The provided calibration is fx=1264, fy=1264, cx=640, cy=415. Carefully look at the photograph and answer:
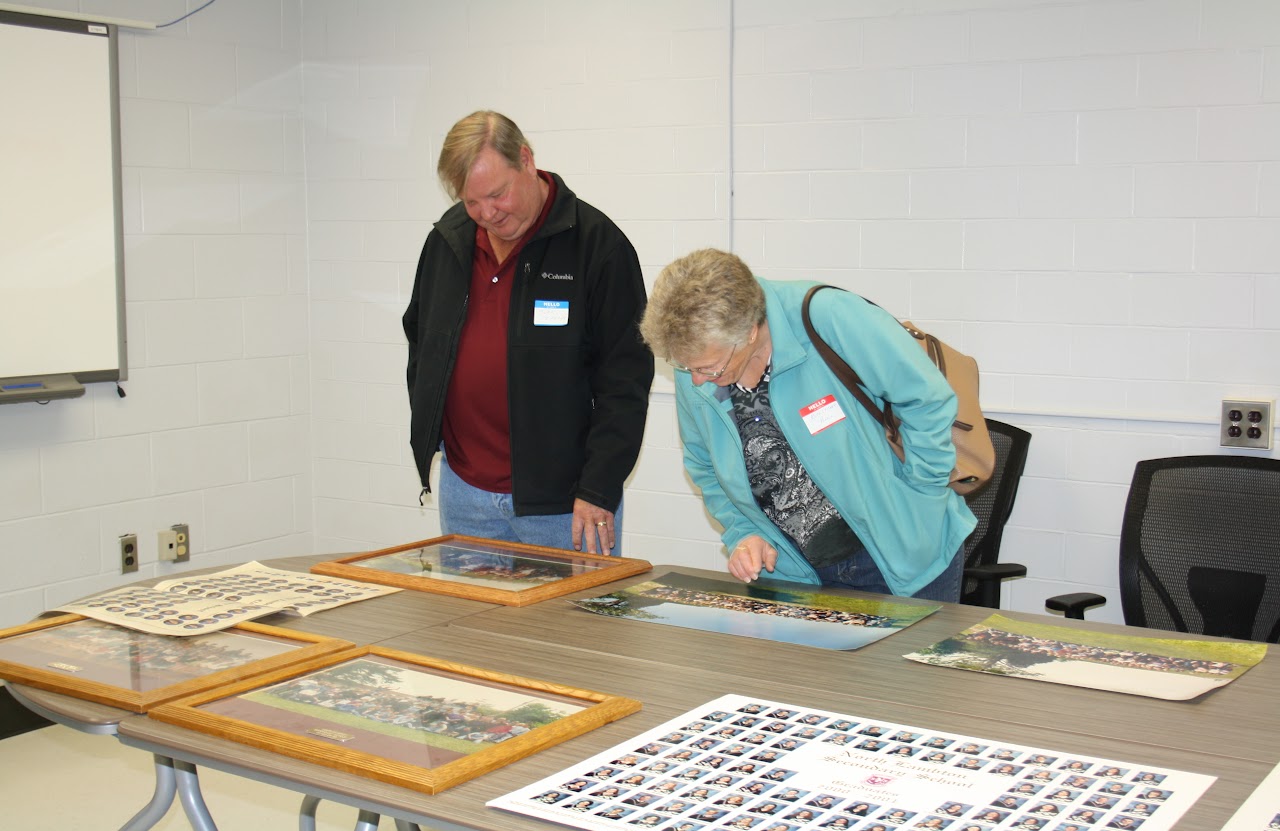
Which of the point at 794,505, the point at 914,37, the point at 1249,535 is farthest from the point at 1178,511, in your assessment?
the point at 914,37

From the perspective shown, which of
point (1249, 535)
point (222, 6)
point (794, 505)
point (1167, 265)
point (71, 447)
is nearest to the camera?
point (794, 505)

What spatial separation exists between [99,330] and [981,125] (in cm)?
301

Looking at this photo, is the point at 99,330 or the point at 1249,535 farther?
the point at 99,330

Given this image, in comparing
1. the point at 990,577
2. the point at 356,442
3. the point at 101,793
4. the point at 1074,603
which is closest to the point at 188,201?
the point at 356,442

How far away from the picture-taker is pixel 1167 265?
142 inches

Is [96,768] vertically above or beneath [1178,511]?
beneath

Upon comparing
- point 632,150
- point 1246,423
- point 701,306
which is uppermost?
point 632,150

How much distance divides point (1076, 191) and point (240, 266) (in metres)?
3.10

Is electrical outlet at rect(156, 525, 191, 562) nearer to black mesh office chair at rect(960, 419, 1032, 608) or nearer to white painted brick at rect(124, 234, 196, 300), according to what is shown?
white painted brick at rect(124, 234, 196, 300)

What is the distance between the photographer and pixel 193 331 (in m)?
4.75

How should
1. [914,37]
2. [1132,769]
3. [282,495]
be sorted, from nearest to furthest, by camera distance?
1. [1132,769]
2. [914,37]
3. [282,495]

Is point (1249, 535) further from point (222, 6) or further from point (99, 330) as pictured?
point (222, 6)

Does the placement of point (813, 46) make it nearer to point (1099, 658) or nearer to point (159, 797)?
point (1099, 658)

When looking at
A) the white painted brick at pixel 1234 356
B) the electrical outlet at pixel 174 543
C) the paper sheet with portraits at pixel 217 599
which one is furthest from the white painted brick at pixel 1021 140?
the electrical outlet at pixel 174 543
